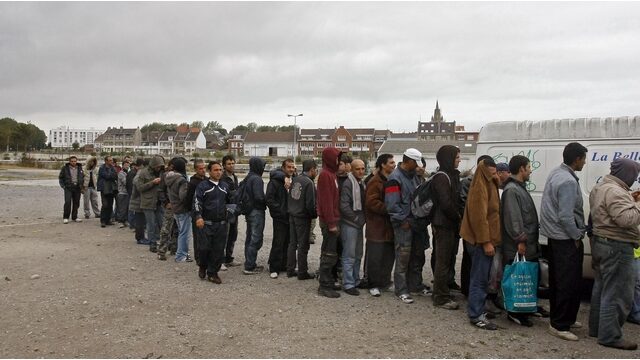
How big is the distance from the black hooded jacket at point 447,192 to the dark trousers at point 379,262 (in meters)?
0.96

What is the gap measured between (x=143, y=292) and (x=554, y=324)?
5.04 meters

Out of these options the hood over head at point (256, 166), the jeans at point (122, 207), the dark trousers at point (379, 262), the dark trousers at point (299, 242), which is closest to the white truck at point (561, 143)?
the dark trousers at point (379, 262)

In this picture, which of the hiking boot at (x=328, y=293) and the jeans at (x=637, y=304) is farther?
→ the hiking boot at (x=328, y=293)

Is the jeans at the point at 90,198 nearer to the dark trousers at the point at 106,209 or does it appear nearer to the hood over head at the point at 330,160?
the dark trousers at the point at 106,209

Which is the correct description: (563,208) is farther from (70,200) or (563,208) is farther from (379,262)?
(70,200)

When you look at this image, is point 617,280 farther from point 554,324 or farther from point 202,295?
point 202,295

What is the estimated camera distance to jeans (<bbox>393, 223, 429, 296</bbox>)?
6078 mm

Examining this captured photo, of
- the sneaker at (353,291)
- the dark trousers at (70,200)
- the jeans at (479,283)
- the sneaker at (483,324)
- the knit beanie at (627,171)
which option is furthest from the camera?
the dark trousers at (70,200)

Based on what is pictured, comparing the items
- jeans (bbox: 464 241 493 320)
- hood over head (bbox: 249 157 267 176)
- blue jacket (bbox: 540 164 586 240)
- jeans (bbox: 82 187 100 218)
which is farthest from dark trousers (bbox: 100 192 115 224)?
blue jacket (bbox: 540 164 586 240)

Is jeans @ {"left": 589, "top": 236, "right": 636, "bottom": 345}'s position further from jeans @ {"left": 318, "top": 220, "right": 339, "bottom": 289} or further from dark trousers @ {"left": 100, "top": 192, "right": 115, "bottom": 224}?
dark trousers @ {"left": 100, "top": 192, "right": 115, "bottom": 224}

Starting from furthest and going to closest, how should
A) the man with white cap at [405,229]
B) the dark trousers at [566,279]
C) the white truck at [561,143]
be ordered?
the man with white cap at [405,229] → the white truck at [561,143] → the dark trousers at [566,279]

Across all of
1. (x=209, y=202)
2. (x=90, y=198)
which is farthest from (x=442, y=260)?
(x=90, y=198)

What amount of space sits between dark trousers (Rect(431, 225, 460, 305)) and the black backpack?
220 mm

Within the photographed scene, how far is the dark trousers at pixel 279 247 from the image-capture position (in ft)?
23.9
